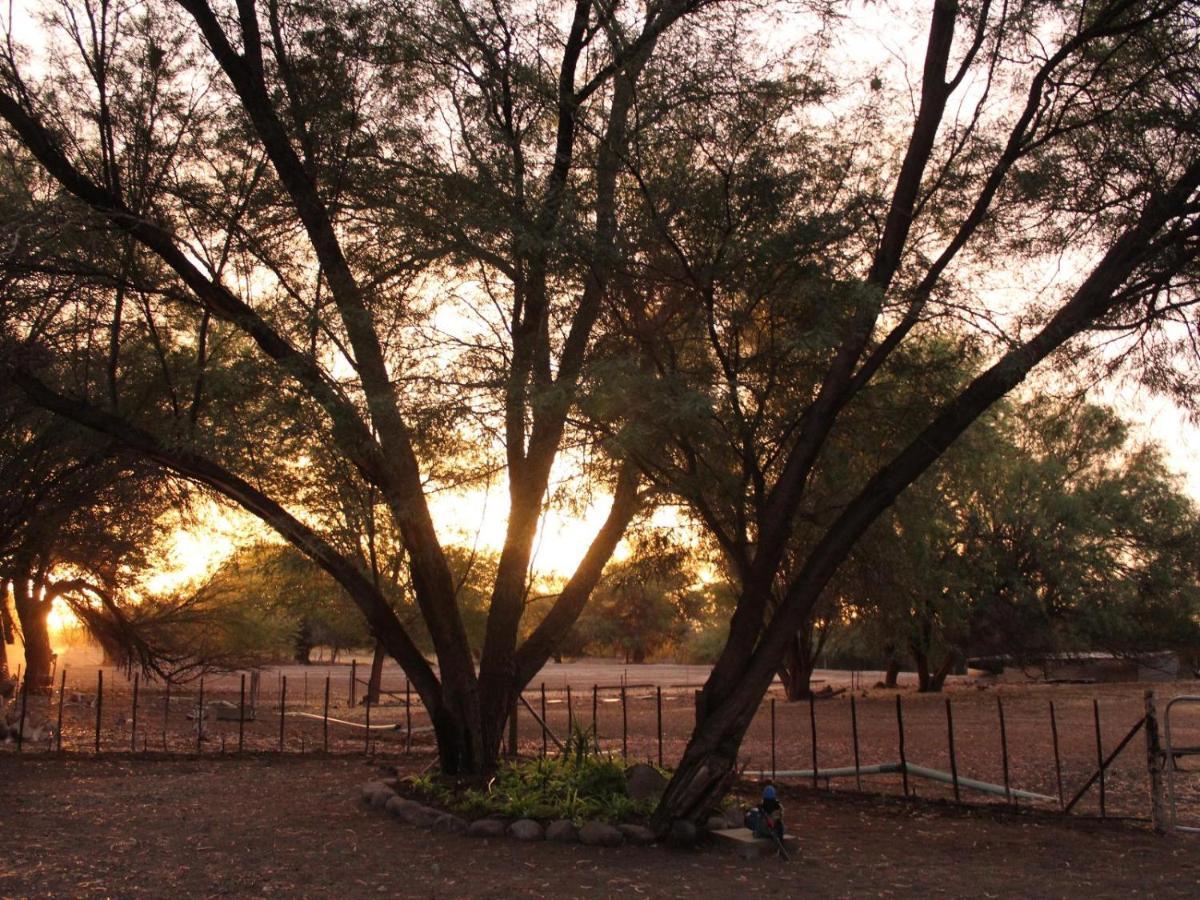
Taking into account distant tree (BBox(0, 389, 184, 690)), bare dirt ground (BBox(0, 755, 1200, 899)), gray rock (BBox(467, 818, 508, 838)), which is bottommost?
bare dirt ground (BBox(0, 755, 1200, 899))

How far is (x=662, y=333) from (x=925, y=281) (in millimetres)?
2407

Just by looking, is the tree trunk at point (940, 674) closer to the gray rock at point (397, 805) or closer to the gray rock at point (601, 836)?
the gray rock at point (397, 805)

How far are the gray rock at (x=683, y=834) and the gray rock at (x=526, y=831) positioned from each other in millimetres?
1160

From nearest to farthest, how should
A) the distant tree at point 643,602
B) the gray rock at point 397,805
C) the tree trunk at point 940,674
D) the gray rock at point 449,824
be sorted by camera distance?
the gray rock at point 449,824 < the gray rock at point 397,805 < the distant tree at point 643,602 < the tree trunk at point 940,674

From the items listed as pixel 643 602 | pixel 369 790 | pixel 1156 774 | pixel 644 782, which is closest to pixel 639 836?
pixel 644 782

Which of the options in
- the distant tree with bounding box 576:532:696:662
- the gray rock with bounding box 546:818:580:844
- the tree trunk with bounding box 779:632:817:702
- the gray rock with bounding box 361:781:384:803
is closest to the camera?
the gray rock with bounding box 546:818:580:844

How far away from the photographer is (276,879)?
7.76m

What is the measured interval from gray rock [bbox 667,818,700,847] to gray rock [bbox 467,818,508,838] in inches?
60.3

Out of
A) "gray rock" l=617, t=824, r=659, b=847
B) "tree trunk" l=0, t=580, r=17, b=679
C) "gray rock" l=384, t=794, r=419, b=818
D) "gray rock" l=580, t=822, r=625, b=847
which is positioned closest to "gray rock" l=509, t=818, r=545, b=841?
"gray rock" l=580, t=822, r=625, b=847

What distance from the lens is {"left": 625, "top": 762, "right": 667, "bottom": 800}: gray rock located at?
391 inches

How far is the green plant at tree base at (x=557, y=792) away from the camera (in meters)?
9.60

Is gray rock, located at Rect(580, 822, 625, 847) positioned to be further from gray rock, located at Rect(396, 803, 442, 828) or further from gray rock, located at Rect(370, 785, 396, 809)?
gray rock, located at Rect(370, 785, 396, 809)

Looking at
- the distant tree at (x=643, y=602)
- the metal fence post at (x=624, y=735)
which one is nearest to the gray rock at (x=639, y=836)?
the metal fence post at (x=624, y=735)

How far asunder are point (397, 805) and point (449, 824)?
97 cm
